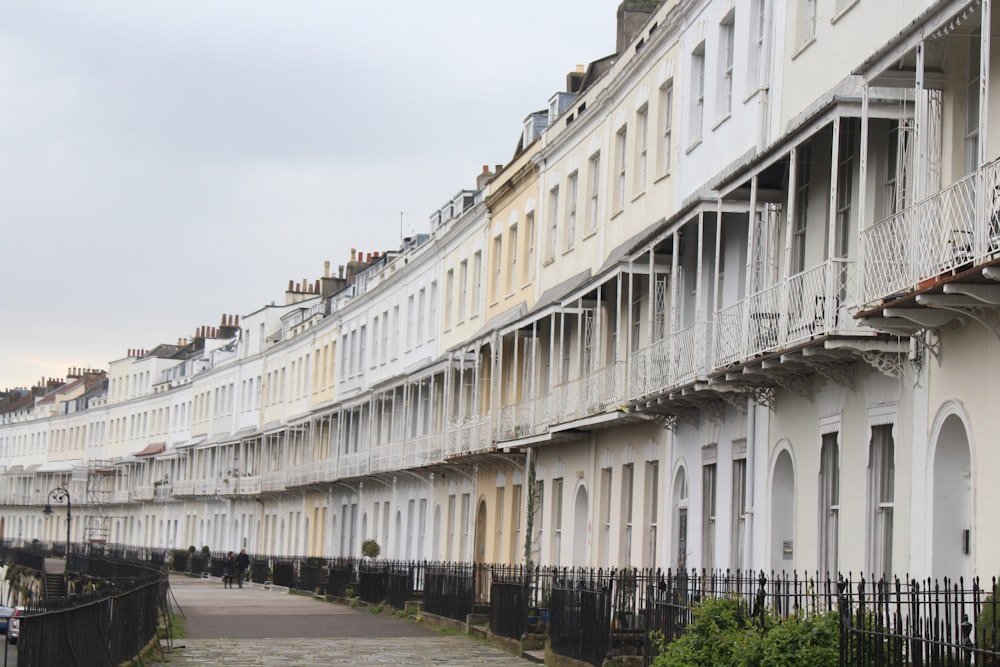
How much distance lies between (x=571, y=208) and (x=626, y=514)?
709 cm

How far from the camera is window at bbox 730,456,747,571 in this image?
20.0 meters

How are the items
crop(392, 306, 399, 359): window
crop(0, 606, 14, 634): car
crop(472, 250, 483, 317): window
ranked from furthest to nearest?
1. crop(392, 306, 399, 359): window
2. crop(0, 606, 14, 634): car
3. crop(472, 250, 483, 317): window

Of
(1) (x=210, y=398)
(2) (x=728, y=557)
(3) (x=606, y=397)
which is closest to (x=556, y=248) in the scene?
(3) (x=606, y=397)

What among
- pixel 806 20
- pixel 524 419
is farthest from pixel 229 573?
pixel 806 20

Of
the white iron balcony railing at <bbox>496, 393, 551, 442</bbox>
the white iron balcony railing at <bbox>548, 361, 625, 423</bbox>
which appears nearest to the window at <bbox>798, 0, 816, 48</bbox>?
the white iron balcony railing at <bbox>548, 361, 625, 423</bbox>

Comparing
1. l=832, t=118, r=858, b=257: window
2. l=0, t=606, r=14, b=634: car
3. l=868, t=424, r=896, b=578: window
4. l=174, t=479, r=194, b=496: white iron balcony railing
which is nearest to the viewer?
l=868, t=424, r=896, b=578: window

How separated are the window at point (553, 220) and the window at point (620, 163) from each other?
3.95m

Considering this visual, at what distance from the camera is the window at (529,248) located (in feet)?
109

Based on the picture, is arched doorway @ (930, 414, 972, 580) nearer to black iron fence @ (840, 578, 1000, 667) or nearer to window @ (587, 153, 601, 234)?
black iron fence @ (840, 578, 1000, 667)

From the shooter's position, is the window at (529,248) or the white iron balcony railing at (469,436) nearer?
the window at (529,248)

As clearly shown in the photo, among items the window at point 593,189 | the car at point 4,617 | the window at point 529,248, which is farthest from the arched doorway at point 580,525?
the car at point 4,617

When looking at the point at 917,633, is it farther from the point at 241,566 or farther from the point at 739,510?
the point at 241,566

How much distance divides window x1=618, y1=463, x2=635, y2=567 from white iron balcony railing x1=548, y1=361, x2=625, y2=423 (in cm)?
118

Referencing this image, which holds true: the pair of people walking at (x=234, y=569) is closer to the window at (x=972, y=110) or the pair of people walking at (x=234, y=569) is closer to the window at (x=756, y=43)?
the window at (x=756, y=43)
